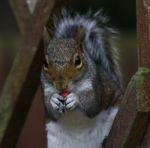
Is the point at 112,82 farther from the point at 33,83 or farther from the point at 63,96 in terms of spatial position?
the point at 33,83

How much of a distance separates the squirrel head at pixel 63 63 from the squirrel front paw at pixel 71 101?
0.09ft

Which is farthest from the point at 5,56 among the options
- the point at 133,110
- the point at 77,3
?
the point at 133,110

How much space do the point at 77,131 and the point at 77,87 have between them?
4.3 inches

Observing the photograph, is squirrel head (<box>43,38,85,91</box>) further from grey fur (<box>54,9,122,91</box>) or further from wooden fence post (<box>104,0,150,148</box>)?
wooden fence post (<box>104,0,150,148</box>)

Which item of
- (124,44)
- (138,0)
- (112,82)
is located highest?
(138,0)

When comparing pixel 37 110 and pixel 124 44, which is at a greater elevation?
pixel 37 110

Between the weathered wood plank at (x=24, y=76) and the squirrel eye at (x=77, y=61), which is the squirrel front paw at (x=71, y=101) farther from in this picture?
the weathered wood plank at (x=24, y=76)

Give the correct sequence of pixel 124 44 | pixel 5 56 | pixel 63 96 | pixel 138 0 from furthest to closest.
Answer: pixel 124 44
pixel 5 56
pixel 63 96
pixel 138 0

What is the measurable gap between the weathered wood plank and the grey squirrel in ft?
1.29

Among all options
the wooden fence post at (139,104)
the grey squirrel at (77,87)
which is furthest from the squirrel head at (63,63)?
the wooden fence post at (139,104)

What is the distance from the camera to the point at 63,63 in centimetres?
177

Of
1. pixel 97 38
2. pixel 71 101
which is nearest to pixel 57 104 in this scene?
pixel 71 101

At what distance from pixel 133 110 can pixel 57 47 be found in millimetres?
499

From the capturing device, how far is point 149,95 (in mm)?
1288
